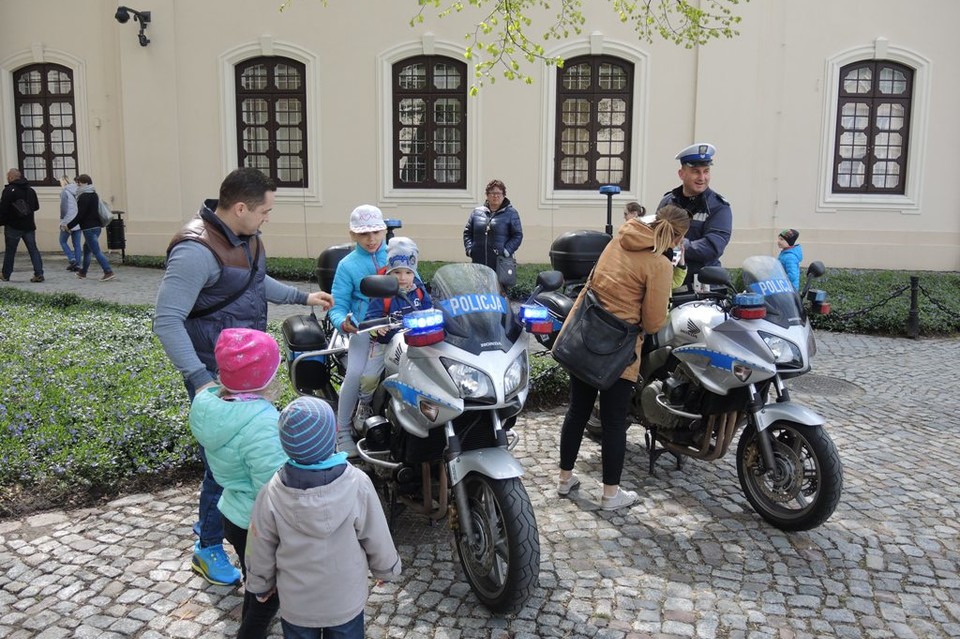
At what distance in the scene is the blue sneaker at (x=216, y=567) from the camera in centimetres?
356

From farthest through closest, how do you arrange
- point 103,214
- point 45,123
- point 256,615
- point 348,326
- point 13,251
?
1. point 45,123
2. point 103,214
3. point 13,251
4. point 348,326
5. point 256,615

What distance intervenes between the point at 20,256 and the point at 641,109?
42.8 feet

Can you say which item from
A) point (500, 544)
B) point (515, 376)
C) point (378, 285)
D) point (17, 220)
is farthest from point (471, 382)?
point (17, 220)

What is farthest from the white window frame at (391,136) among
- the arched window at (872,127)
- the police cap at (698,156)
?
the police cap at (698,156)

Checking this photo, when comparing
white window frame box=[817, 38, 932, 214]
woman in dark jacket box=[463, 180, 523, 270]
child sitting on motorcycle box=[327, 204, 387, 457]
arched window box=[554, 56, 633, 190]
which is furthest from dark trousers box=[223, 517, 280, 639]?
white window frame box=[817, 38, 932, 214]

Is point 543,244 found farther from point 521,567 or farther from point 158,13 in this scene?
point 521,567

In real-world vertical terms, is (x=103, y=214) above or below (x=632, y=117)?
below

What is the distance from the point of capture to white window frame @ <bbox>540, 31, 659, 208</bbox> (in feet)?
52.4

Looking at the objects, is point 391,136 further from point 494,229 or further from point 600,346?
point 600,346

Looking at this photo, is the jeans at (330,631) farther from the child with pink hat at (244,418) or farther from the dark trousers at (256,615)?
the child with pink hat at (244,418)

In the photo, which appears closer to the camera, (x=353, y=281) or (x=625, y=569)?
(x=625, y=569)

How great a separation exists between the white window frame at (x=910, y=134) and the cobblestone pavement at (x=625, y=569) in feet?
40.8

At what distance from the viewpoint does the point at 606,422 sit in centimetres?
442

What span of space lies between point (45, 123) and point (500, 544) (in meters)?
18.1
